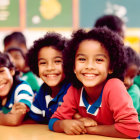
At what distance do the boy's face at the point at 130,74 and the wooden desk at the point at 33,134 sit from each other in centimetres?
60

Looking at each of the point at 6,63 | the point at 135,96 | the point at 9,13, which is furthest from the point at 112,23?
the point at 9,13

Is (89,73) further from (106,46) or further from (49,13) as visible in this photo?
(49,13)

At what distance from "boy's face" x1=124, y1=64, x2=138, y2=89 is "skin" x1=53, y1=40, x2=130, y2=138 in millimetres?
436

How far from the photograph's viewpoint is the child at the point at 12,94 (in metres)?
1.38

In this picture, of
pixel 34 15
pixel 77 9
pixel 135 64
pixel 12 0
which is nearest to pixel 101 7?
pixel 77 9

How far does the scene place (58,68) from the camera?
4.65 ft

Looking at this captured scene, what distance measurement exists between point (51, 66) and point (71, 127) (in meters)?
0.41

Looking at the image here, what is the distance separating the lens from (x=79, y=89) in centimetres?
128

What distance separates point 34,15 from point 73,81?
90.7 inches

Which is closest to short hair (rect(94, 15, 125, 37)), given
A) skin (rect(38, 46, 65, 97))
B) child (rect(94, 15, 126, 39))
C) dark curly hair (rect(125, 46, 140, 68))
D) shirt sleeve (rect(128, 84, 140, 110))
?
child (rect(94, 15, 126, 39))

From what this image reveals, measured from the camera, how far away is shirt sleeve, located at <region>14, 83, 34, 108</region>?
144 centimetres

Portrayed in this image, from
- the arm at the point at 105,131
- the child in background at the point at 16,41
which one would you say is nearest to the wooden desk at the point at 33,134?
the arm at the point at 105,131

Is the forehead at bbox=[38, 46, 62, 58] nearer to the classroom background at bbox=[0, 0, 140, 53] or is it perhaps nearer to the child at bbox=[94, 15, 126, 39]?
the child at bbox=[94, 15, 126, 39]

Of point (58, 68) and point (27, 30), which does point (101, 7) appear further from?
point (58, 68)
